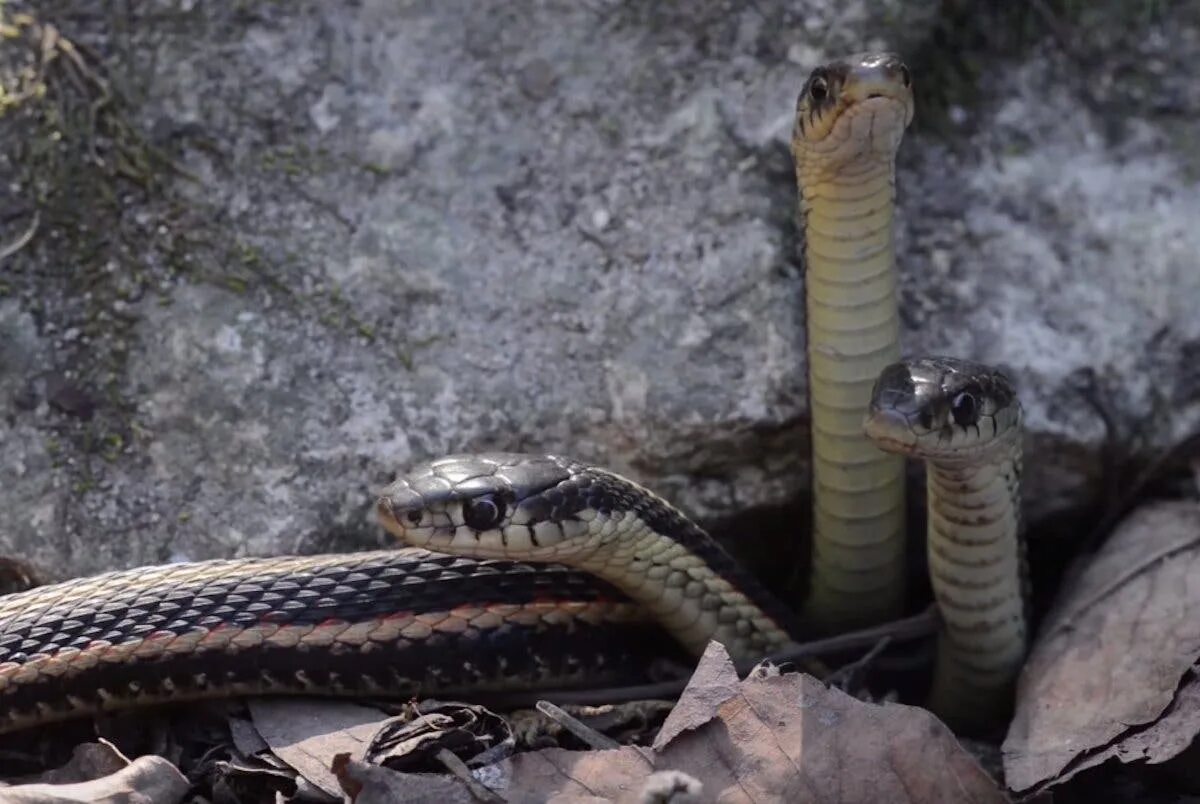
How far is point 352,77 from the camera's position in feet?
10.3

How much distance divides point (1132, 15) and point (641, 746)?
2.23 metres

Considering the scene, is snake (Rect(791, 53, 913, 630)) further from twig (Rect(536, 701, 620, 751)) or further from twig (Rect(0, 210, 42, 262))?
twig (Rect(0, 210, 42, 262))

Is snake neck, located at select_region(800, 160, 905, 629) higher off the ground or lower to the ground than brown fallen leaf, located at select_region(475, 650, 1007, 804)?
higher

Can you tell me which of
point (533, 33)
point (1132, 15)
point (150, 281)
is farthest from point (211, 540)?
point (1132, 15)

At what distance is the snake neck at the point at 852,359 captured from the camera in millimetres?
2625

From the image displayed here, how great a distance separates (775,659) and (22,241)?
1.73m

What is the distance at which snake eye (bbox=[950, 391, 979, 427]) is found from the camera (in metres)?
2.35

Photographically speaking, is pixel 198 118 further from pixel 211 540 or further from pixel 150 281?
pixel 211 540

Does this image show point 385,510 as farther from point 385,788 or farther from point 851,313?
point 851,313

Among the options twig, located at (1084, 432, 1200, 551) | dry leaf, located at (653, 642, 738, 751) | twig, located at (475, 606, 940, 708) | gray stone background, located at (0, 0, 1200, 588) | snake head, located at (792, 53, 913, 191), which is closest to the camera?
dry leaf, located at (653, 642, 738, 751)

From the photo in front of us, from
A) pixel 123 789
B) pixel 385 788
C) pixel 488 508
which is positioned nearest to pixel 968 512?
pixel 488 508

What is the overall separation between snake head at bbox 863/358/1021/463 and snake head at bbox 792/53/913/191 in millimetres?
398

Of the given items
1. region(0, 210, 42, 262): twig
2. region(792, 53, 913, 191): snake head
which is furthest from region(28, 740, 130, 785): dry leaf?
region(792, 53, 913, 191): snake head

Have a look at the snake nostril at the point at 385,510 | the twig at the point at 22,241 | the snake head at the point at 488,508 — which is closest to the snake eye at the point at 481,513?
the snake head at the point at 488,508
